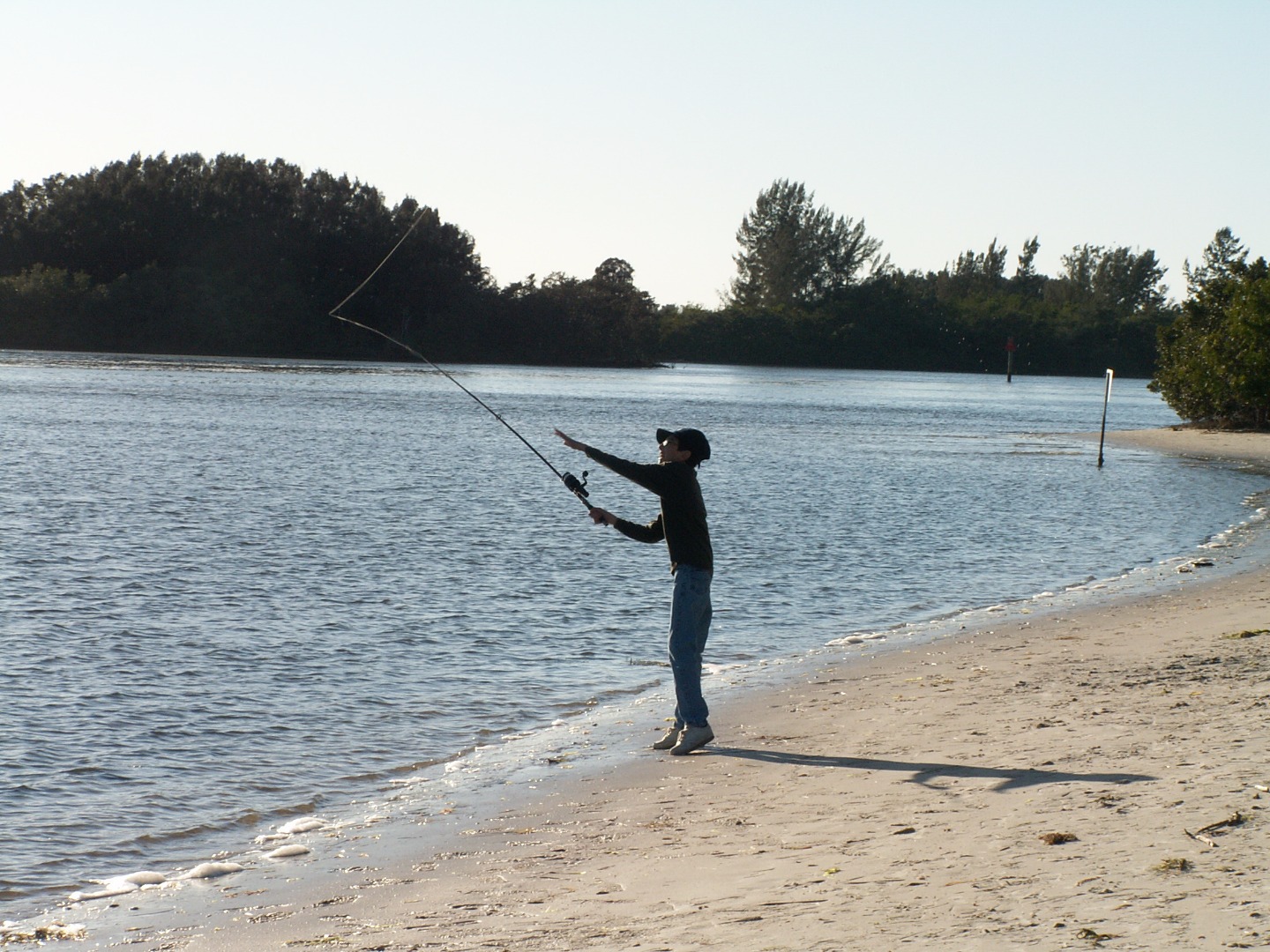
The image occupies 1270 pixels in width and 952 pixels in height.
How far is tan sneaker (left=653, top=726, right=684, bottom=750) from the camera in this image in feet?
29.7

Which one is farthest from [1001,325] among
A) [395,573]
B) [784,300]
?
[395,573]

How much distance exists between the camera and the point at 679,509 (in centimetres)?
874

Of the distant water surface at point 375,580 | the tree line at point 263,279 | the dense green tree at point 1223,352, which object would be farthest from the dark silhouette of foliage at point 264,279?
the distant water surface at point 375,580

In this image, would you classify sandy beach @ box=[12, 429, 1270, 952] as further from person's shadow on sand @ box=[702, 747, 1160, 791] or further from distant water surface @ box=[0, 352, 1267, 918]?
distant water surface @ box=[0, 352, 1267, 918]

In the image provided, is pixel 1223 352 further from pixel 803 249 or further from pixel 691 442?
pixel 803 249

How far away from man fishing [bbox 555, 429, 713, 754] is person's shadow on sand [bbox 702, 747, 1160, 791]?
0.25 meters

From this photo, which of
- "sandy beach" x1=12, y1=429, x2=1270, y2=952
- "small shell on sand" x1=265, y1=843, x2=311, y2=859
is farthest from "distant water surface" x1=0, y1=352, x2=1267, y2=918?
"sandy beach" x1=12, y1=429, x2=1270, y2=952

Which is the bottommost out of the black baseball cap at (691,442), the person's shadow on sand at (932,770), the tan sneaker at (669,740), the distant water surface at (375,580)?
the distant water surface at (375,580)

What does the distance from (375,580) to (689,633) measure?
28.3ft

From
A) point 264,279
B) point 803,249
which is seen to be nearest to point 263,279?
point 264,279

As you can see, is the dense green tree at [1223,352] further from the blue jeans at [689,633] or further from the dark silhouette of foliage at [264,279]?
the dark silhouette of foliage at [264,279]

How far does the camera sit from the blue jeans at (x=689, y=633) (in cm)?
881

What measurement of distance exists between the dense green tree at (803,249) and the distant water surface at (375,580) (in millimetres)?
119640

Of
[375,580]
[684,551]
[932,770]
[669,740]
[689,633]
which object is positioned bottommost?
[375,580]
